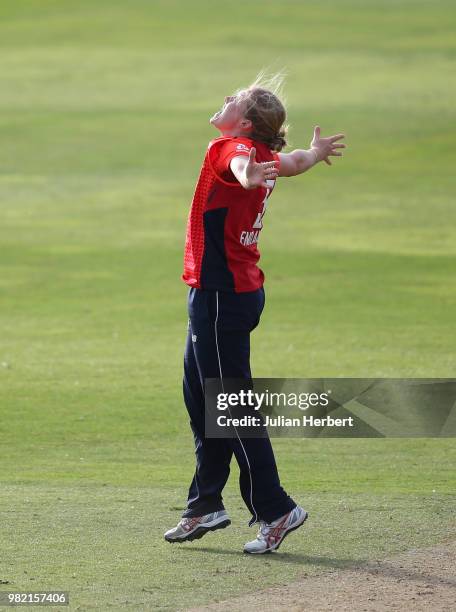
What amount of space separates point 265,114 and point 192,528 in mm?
2026

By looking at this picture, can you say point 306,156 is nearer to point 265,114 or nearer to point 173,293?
point 265,114

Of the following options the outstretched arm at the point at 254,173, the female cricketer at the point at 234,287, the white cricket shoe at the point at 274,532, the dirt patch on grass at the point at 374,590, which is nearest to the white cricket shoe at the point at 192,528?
the female cricketer at the point at 234,287

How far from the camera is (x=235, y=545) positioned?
6762 mm

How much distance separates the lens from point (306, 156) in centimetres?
701

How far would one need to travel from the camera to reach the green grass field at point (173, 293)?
6758 mm

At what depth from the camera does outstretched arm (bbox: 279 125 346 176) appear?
271 inches

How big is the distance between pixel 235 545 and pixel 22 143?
89.3 ft

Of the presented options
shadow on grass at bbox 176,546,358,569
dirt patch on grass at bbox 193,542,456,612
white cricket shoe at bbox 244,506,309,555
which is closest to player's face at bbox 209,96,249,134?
white cricket shoe at bbox 244,506,309,555

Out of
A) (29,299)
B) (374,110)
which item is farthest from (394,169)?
(29,299)

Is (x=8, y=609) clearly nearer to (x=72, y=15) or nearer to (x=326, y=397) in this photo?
(x=326, y=397)

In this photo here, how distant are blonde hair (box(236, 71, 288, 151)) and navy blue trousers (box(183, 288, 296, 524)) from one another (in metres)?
0.74

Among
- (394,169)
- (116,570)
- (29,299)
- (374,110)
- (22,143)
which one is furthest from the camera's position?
(374,110)

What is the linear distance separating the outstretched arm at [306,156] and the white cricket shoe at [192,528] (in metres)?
1.73

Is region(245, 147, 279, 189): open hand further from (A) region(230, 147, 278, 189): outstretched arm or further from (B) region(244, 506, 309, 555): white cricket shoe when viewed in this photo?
(B) region(244, 506, 309, 555): white cricket shoe
